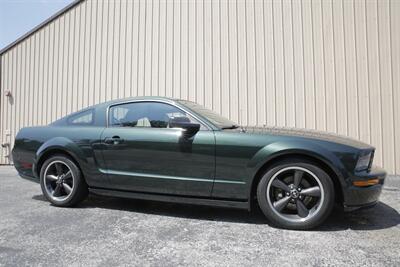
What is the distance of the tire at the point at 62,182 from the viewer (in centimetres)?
379

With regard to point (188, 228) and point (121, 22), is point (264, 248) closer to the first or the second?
point (188, 228)

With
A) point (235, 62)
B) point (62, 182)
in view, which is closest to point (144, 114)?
point (62, 182)

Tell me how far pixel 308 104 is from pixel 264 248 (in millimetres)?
4109

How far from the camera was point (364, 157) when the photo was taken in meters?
2.97

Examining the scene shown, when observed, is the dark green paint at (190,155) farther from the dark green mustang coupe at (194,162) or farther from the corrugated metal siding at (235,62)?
the corrugated metal siding at (235,62)

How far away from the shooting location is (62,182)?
12.8 feet

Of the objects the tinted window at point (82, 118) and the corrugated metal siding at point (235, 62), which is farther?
the corrugated metal siding at point (235, 62)

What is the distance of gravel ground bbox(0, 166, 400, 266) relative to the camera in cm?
235

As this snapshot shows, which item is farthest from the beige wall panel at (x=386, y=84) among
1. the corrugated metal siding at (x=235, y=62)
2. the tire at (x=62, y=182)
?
the tire at (x=62, y=182)

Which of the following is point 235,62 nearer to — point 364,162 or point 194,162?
point 194,162

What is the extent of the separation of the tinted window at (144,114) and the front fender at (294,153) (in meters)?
0.82

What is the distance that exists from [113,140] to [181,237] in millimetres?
1451

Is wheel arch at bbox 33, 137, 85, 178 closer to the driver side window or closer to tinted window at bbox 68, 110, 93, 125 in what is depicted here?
tinted window at bbox 68, 110, 93, 125

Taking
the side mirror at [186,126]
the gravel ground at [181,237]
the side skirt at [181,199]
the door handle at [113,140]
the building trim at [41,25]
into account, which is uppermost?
the building trim at [41,25]
